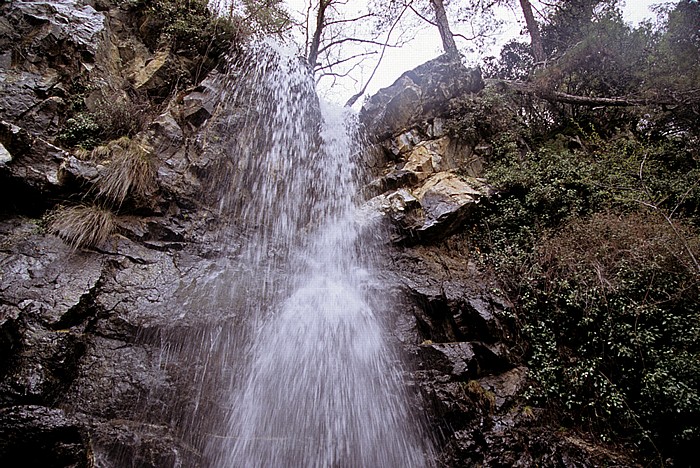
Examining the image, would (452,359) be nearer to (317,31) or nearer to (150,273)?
(150,273)

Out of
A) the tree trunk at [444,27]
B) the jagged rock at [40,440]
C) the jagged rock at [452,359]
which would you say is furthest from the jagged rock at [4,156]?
the tree trunk at [444,27]

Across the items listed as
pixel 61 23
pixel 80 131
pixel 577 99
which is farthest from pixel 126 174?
pixel 577 99

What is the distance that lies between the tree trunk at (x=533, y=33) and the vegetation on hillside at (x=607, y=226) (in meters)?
0.72

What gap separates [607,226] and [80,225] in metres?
7.04

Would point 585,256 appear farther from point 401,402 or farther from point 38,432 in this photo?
point 38,432

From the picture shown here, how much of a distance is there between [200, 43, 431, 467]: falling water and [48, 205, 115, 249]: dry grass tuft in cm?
163

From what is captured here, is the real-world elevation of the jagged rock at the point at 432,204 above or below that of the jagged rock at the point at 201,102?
below

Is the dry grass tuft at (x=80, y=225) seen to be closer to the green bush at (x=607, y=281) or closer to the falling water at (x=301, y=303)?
the falling water at (x=301, y=303)

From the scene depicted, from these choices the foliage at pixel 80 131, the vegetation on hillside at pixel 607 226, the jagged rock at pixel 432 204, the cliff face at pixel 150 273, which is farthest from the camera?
the jagged rock at pixel 432 204

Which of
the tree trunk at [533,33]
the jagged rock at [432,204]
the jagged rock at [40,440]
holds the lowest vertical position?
the jagged rock at [40,440]

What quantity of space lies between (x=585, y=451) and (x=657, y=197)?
4.13 meters

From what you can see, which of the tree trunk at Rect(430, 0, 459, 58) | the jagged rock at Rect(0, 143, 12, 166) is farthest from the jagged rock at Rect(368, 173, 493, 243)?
the jagged rock at Rect(0, 143, 12, 166)

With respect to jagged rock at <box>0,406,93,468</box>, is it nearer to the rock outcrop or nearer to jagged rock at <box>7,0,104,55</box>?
the rock outcrop

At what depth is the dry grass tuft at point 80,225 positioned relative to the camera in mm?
4027
